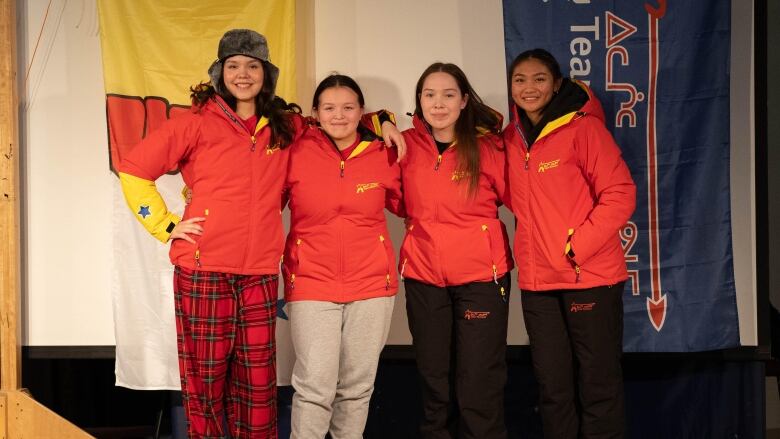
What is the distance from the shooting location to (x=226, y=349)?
2760mm

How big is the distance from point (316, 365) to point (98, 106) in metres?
1.69

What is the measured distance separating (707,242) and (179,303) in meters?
2.29

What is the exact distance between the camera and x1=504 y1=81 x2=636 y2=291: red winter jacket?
2.74 metres

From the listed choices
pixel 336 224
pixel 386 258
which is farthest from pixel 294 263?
pixel 386 258

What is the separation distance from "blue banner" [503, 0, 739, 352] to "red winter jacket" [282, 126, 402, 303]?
93 cm

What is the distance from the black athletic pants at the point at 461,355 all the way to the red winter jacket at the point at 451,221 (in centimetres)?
6

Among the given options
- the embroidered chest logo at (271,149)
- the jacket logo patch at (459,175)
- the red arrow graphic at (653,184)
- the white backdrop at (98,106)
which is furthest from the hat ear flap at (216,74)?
the red arrow graphic at (653,184)

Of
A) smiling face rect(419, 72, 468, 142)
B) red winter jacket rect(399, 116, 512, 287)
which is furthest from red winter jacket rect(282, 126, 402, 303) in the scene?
smiling face rect(419, 72, 468, 142)

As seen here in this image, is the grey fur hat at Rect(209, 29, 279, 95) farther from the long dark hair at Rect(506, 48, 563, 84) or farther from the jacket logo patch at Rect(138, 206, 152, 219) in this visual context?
the long dark hair at Rect(506, 48, 563, 84)

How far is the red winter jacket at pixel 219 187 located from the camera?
8.94 ft

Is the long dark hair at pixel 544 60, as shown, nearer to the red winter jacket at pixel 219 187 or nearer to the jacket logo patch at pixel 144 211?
the red winter jacket at pixel 219 187

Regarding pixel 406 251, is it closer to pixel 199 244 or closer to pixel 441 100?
pixel 441 100

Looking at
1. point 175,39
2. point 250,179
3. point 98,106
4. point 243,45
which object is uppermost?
point 175,39

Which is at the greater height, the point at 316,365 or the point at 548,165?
the point at 548,165
